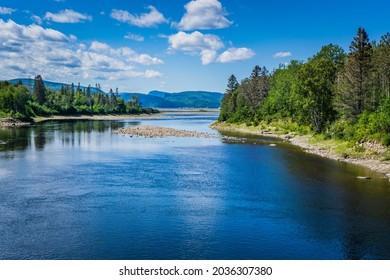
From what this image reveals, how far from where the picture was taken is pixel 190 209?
112 ft

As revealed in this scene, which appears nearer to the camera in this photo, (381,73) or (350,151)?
(350,151)

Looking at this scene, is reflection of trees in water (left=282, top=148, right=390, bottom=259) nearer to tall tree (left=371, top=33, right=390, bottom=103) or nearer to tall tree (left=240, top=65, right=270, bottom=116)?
Result: tall tree (left=371, top=33, right=390, bottom=103)

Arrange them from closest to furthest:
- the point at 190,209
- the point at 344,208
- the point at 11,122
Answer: the point at 190,209 < the point at 344,208 < the point at 11,122

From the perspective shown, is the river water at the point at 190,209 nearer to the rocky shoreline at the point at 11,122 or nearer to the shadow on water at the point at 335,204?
the shadow on water at the point at 335,204

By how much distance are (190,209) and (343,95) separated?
171 feet

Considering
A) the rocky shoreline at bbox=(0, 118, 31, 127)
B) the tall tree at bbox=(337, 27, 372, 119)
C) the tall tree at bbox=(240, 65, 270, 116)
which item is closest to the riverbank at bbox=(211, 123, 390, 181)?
the tall tree at bbox=(337, 27, 372, 119)

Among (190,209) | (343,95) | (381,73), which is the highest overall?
Answer: (381,73)

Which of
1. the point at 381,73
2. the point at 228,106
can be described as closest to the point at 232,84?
the point at 228,106

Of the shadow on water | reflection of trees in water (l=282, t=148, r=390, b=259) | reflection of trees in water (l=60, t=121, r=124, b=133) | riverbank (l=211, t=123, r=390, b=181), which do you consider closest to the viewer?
the shadow on water

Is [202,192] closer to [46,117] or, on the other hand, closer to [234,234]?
[234,234]

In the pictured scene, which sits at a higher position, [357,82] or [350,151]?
[357,82]

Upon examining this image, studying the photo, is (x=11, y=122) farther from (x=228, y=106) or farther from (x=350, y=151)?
(x=350, y=151)

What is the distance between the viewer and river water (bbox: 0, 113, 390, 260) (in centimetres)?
2577

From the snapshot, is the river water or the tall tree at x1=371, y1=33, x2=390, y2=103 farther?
the tall tree at x1=371, y1=33, x2=390, y2=103
